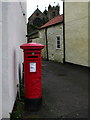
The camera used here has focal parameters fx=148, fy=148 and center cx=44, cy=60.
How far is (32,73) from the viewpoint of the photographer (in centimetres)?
388

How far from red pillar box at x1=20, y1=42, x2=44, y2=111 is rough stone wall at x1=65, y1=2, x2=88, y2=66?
7438 mm

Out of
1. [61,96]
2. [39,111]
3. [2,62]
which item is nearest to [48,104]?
[39,111]

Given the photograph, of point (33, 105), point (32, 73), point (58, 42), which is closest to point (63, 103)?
point (33, 105)

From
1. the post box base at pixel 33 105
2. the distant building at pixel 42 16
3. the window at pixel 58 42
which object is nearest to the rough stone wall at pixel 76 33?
the window at pixel 58 42

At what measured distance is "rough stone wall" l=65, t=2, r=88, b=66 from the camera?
10.8 metres

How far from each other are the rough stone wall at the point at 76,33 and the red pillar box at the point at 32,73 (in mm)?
7438

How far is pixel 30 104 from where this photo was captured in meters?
3.99

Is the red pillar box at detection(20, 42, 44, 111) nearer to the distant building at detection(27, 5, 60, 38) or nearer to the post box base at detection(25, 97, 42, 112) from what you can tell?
the post box base at detection(25, 97, 42, 112)

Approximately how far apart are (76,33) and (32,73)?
8729 mm

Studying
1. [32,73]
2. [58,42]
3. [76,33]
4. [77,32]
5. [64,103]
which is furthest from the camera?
[58,42]

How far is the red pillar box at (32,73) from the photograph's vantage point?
151 inches

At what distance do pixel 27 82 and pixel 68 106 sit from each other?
1.37m

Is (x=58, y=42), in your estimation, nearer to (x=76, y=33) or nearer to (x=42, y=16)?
(x=76, y=33)

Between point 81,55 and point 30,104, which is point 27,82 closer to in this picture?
point 30,104
